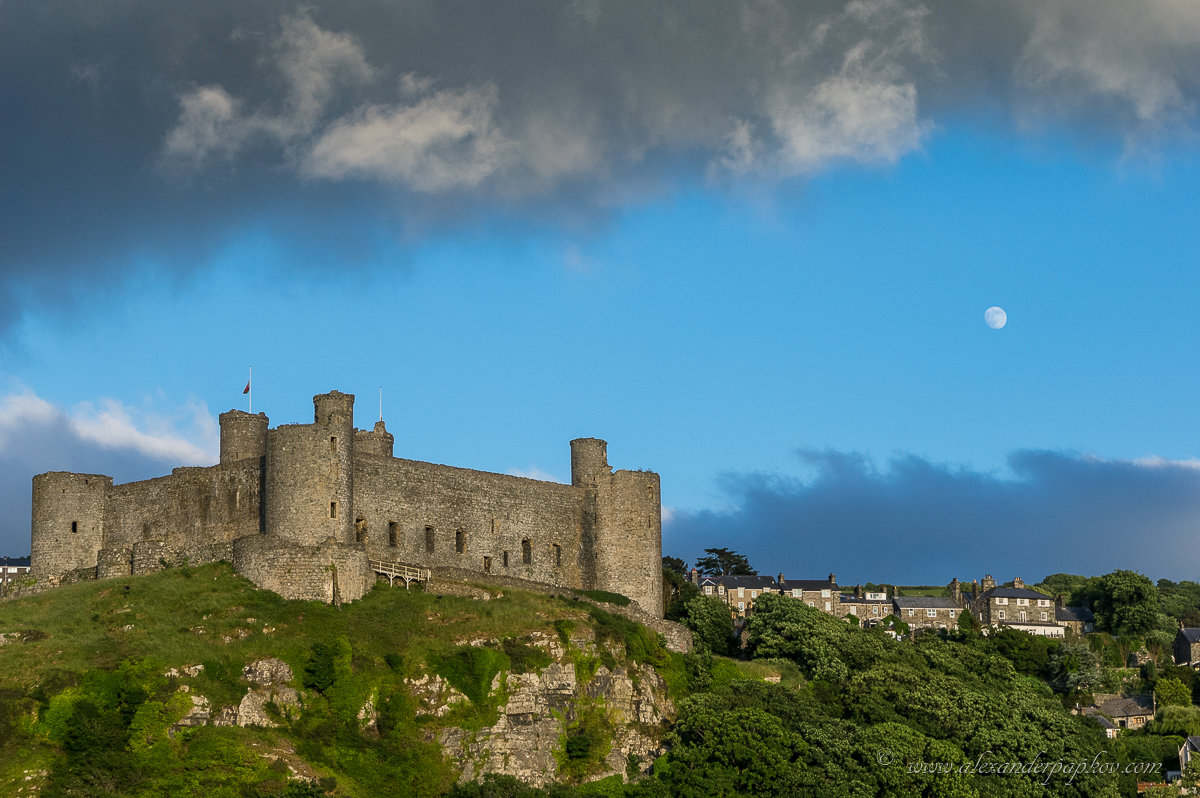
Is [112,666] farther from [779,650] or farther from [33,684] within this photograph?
[779,650]

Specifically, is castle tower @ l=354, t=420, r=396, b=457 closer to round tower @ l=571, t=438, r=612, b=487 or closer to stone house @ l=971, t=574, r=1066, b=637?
round tower @ l=571, t=438, r=612, b=487

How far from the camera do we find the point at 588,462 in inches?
3167

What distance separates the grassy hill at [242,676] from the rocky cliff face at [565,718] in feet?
1.10

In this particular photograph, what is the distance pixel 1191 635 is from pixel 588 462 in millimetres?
53343

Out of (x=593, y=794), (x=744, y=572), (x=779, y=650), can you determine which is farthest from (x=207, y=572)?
(x=744, y=572)

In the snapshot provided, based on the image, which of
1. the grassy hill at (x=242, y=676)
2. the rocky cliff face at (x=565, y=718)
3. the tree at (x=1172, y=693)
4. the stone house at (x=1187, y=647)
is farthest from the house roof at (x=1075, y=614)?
the rocky cliff face at (x=565, y=718)

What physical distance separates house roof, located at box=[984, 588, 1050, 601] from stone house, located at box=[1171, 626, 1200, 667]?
1156cm

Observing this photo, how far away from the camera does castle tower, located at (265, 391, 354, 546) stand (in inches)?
2635

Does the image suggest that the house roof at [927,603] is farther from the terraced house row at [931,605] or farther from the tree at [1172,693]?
the tree at [1172,693]

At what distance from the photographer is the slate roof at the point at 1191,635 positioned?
359ft

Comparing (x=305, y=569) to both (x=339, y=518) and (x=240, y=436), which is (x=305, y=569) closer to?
(x=339, y=518)

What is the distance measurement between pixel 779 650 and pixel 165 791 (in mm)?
33614

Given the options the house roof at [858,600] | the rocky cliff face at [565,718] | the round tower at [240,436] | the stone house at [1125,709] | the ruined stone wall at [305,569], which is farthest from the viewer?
the house roof at [858,600]

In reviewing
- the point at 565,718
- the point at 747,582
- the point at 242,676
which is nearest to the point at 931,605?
the point at 747,582
